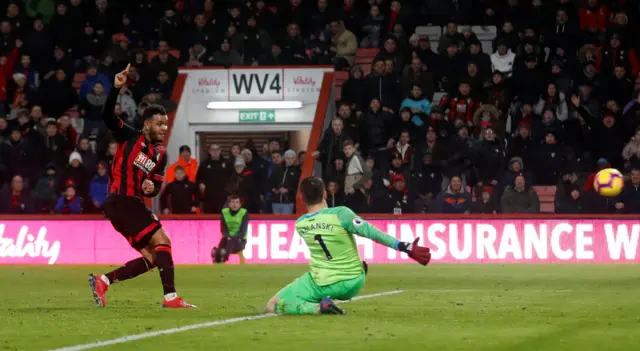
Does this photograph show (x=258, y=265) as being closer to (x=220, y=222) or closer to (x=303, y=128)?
(x=220, y=222)

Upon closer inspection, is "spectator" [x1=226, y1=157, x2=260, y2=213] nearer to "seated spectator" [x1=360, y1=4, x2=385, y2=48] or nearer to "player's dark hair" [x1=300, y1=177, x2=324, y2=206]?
"seated spectator" [x1=360, y1=4, x2=385, y2=48]

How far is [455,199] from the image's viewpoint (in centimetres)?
2306

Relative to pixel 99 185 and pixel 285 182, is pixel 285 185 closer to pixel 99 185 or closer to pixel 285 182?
pixel 285 182

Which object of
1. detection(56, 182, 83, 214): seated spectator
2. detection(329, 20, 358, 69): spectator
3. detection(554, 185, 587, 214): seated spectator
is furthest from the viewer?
detection(329, 20, 358, 69): spectator

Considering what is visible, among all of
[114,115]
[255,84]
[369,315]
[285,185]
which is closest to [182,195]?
[285,185]

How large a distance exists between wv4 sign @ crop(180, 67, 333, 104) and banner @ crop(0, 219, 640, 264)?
5114 millimetres

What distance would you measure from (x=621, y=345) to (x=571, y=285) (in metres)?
7.67

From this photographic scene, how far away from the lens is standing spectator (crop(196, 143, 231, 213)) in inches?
947

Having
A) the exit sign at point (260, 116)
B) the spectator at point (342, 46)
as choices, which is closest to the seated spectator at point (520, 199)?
the spectator at point (342, 46)

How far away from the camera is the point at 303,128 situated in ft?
91.6

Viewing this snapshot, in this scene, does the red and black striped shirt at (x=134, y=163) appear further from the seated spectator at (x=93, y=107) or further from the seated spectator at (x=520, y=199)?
the seated spectator at (x=93, y=107)

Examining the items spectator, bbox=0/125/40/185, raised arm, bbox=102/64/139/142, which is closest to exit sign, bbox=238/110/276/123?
spectator, bbox=0/125/40/185

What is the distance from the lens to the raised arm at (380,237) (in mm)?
9562

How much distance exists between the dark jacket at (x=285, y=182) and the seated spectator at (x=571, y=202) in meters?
4.81
